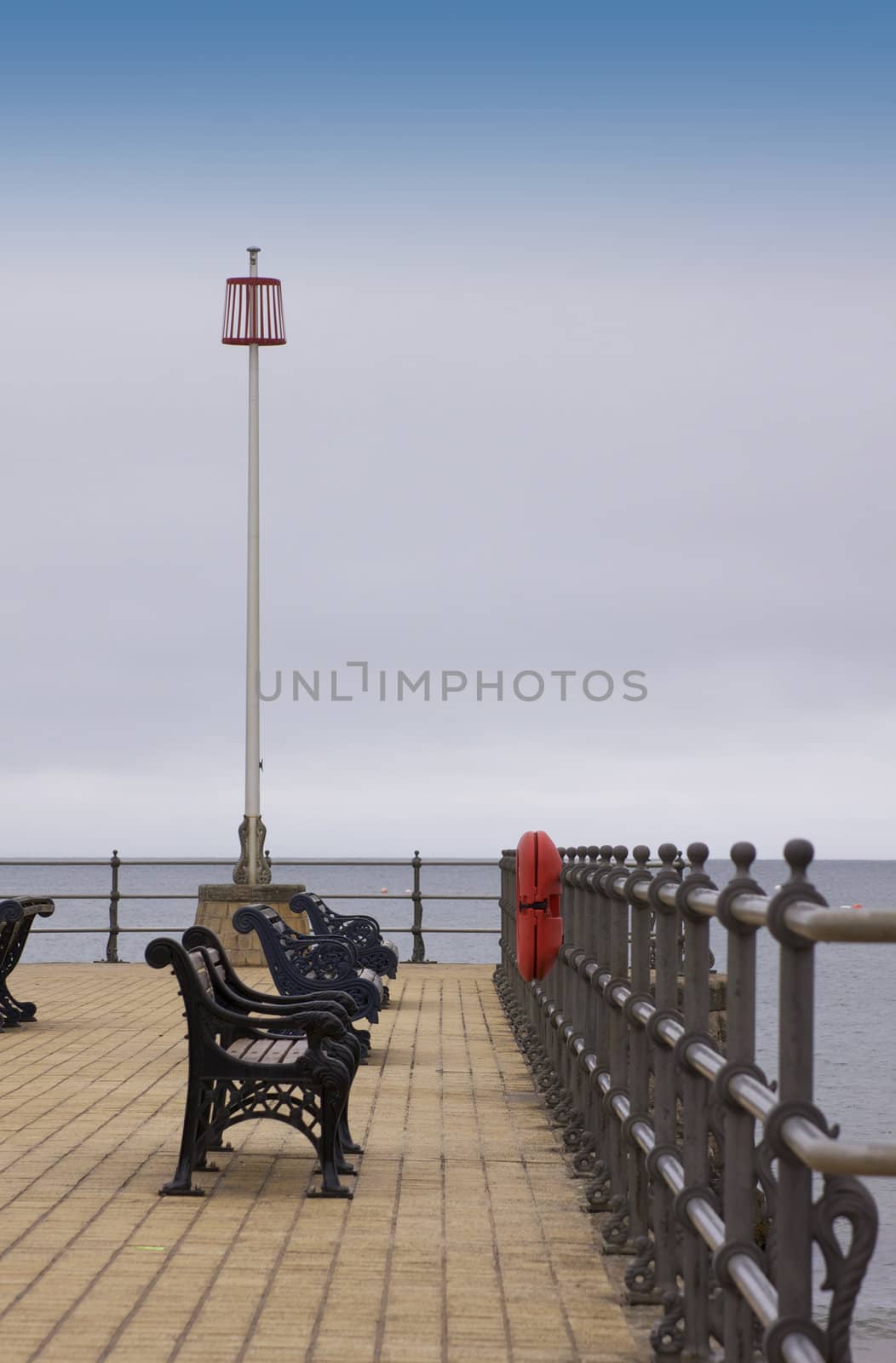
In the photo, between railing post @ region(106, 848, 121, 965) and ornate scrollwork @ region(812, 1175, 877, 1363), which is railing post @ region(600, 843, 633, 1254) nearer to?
ornate scrollwork @ region(812, 1175, 877, 1363)

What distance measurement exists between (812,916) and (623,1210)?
3249 mm

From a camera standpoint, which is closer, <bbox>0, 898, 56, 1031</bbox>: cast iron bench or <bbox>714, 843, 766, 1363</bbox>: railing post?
<bbox>714, 843, 766, 1363</bbox>: railing post

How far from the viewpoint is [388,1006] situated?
1479cm

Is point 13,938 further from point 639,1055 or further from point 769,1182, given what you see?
point 769,1182

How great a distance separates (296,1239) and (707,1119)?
2.13 metres

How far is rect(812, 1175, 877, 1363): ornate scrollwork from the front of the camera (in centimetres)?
249

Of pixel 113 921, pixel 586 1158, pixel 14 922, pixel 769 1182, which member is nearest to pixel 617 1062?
pixel 586 1158

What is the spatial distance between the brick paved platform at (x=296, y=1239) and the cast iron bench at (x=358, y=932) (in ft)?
11.6

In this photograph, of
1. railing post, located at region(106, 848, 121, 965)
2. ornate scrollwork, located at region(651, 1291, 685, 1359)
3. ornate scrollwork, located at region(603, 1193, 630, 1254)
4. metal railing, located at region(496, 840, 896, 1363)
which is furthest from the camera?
railing post, located at region(106, 848, 121, 965)

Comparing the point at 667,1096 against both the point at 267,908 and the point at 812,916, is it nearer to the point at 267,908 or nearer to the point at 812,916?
the point at 812,916

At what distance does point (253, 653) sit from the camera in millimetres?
22594

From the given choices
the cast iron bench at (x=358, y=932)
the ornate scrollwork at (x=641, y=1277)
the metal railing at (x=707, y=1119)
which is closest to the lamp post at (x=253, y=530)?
the cast iron bench at (x=358, y=932)

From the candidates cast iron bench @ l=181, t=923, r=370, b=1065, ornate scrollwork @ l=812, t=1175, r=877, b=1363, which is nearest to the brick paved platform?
cast iron bench @ l=181, t=923, r=370, b=1065

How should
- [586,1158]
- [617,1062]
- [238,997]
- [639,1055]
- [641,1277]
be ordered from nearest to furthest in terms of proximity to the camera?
[641,1277] → [639,1055] → [617,1062] → [586,1158] → [238,997]
